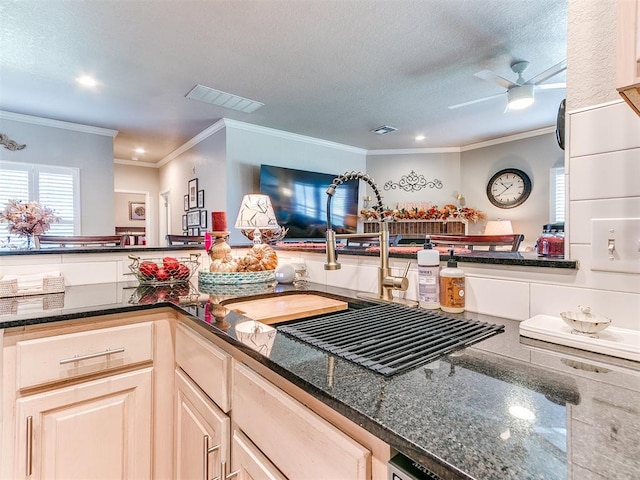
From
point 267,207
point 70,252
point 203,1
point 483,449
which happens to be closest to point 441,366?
point 483,449

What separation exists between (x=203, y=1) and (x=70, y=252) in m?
1.66

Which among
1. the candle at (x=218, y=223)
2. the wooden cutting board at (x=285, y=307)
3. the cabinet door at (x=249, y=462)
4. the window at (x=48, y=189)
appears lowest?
the cabinet door at (x=249, y=462)

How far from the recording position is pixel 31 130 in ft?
13.5

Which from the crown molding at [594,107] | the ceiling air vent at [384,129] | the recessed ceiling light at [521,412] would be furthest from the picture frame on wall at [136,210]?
the recessed ceiling light at [521,412]

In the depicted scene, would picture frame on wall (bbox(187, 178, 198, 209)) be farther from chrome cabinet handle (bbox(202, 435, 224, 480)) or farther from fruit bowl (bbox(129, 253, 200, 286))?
chrome cabinet handle (bbox(202, 435, 224, 480))

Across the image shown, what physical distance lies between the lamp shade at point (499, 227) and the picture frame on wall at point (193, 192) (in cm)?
438

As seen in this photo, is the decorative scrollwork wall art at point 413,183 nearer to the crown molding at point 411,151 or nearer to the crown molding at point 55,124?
the crown molding at point 411,151

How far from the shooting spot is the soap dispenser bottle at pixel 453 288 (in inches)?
38.4

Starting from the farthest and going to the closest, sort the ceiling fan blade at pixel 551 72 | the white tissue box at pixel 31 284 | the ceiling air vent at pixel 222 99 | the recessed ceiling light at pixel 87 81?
the ceiling air vent at pixel 222 99 < the recessed ceiling light at pixel 87 81 < the ceiling fan blade at pixel 551 72 < the white tissue box at pixel 31 284

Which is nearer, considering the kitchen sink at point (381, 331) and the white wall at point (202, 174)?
the kitchen sink at point (381, 331)

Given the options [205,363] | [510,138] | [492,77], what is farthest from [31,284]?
[510,138]

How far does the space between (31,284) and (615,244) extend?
6.21 ft

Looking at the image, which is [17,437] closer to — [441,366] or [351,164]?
[441,366]

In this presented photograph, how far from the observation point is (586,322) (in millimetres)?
695
